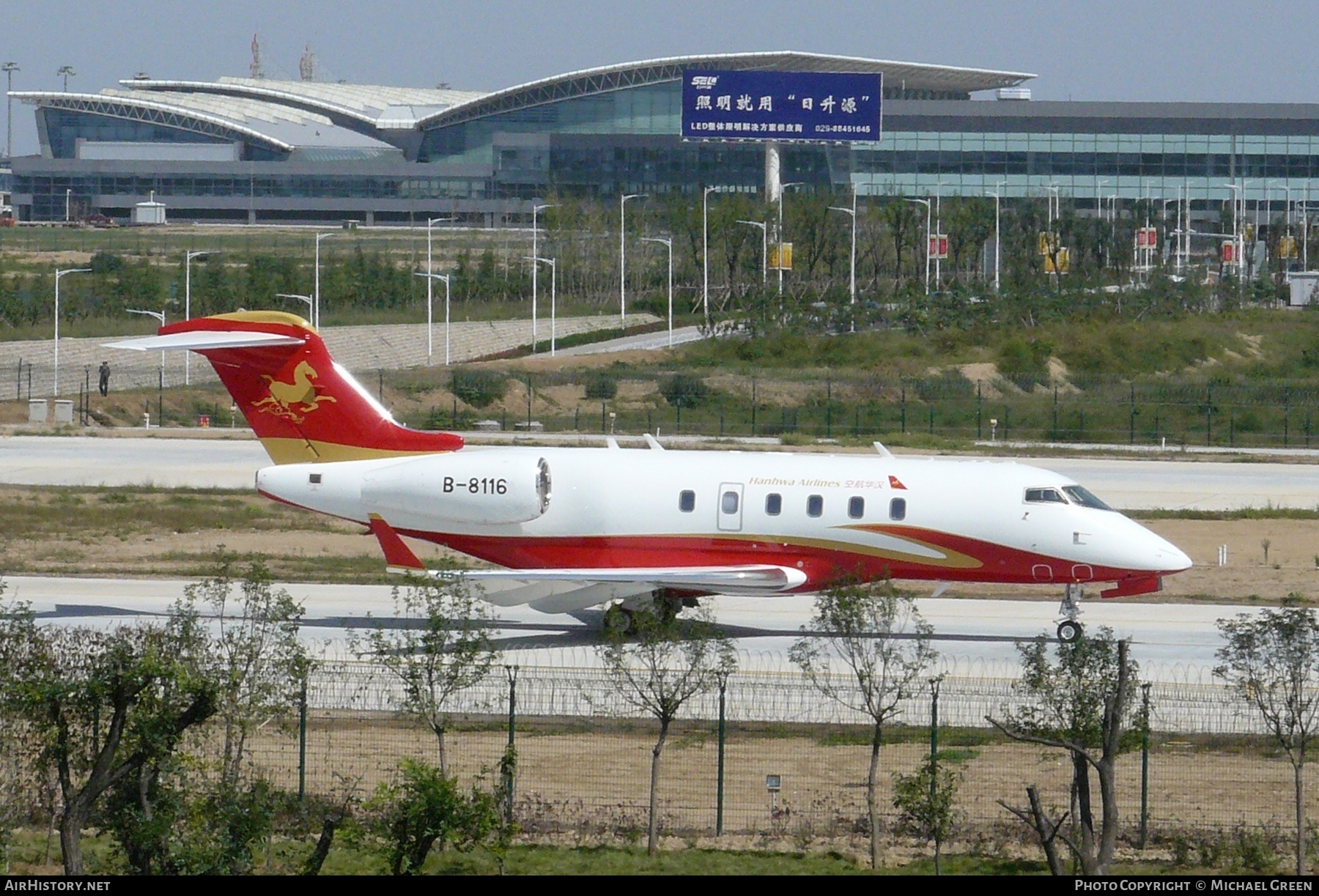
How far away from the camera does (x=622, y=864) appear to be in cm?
1928

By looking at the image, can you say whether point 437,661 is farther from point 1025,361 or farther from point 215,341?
point 1025,361

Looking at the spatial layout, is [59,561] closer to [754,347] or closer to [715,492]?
[715,492]

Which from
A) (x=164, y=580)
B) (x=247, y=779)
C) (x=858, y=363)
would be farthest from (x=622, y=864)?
(x=858, y=363)

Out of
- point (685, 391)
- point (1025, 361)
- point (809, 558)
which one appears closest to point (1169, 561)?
point (809, 558)

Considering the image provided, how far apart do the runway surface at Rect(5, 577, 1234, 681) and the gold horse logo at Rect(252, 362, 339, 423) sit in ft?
12.4

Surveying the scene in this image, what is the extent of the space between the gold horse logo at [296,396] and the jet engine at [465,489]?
2.07 metres

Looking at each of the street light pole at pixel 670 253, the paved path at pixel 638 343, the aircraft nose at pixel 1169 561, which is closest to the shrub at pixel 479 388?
the paved path at pixel 638 343

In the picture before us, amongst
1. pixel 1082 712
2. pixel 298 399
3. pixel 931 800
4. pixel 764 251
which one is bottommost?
pixel 931 800

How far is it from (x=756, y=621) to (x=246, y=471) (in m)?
26.1

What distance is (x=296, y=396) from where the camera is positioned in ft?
108

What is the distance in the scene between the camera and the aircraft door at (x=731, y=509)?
31.2 meters

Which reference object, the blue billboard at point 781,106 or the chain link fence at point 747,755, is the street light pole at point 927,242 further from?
the chain link fence at point 747,755

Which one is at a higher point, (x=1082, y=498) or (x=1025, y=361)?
(x=1025, y=361)

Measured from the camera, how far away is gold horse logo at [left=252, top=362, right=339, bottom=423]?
3281 centimetres
